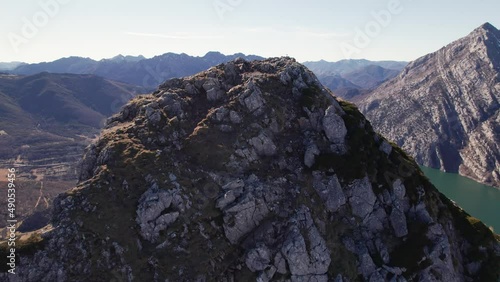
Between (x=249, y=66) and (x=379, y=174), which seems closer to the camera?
(x=379, y=174)

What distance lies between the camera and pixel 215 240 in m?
53.3

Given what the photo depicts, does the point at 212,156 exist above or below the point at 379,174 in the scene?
above

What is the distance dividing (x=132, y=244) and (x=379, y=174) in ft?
145

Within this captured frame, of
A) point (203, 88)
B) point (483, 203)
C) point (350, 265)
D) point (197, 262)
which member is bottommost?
point (483, 203)

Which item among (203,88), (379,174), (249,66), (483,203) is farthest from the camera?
(483,203)

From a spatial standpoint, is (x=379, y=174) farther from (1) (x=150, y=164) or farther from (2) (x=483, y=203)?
(2) (x=483, y=203)

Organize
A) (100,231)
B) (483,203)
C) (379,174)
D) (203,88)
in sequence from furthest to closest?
(483,203) → (203,88) → (379,174) → (100,231)

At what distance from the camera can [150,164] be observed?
58.4 meters

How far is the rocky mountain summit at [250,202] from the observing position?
49.9 metres

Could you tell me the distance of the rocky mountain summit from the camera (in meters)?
49.9

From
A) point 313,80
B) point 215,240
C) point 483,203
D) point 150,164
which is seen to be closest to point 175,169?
point 150,164

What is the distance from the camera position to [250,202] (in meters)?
56.3

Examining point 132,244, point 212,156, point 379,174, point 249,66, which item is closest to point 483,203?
point 379,174

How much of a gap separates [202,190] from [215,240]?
325 inches
